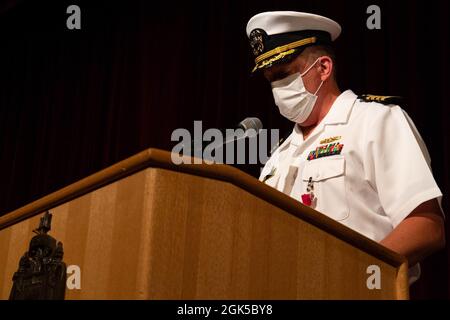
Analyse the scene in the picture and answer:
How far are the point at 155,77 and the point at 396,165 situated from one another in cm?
187

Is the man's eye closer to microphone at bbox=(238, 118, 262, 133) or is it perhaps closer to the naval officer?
the naval officer

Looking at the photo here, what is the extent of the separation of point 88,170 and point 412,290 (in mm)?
1924

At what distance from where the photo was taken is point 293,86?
6.17 ft

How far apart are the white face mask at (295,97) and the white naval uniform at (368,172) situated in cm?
8

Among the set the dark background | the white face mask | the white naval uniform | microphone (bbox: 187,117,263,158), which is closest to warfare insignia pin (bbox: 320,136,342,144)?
the white naval uniform

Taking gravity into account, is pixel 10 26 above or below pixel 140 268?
above

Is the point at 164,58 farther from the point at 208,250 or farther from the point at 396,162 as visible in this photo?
the point at 208,250

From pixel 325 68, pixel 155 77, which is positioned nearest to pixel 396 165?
pixel 325 68

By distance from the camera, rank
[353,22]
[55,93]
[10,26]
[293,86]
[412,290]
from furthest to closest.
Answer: [10,26], [55,93], [353,22], [412,290], [293,86]

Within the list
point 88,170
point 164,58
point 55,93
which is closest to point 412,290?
point 164,58

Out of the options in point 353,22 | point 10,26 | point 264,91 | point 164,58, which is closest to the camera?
point 353,22

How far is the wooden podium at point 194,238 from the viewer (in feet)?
2.83

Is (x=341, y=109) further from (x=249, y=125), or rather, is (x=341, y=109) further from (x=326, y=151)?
(x=249, y=125)

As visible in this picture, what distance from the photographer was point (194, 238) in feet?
2.94
